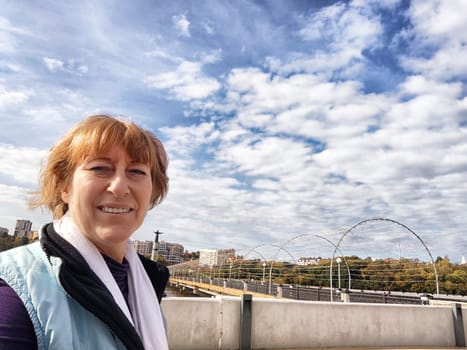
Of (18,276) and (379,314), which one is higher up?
(18,276)

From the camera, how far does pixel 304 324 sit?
280 inches

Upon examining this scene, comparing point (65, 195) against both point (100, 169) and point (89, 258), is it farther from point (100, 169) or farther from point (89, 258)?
point (89, 258)

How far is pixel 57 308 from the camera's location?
107cm

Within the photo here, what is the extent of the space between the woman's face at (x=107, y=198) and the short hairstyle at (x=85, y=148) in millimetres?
38

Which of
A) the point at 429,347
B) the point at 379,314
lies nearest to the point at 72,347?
the point at 379,314

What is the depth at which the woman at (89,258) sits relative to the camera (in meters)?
1.04

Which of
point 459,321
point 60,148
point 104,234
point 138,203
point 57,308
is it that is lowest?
point 459,321

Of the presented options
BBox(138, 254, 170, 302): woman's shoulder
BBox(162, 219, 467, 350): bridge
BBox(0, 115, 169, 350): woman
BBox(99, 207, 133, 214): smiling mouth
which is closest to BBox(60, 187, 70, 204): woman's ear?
BBox(0, 115, 169, 350): woman

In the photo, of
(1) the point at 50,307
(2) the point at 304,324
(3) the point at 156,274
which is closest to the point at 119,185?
(1) the point at 50,307

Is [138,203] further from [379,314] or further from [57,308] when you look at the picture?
[379,314]

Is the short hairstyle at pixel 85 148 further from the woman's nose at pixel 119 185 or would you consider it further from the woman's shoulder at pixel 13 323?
the woman's shoulder at pixel 13 323

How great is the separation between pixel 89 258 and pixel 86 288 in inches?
6.5

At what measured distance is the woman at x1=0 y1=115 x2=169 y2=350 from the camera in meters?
1.04

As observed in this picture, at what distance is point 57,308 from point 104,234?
0.40 m
